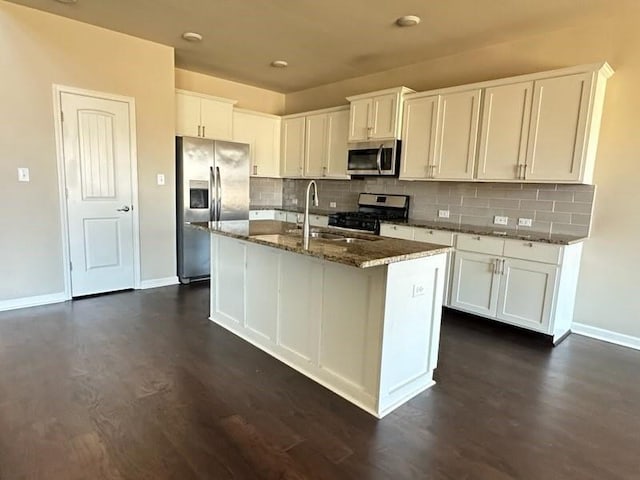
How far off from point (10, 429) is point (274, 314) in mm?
1548

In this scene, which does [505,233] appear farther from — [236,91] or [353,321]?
[236,91]

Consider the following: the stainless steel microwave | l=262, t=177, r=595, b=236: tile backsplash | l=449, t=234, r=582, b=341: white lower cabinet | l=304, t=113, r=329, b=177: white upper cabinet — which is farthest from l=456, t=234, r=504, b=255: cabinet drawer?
l=304, t=113, r=329, b=177: white upper cabinet

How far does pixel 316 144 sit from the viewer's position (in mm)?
5367

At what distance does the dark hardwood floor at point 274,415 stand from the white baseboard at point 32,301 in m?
0.60

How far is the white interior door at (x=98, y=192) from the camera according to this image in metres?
3.75

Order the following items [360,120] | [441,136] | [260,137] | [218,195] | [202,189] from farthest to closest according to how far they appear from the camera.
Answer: [260,137], [218,195], [202,189], [360,120], [441,136]

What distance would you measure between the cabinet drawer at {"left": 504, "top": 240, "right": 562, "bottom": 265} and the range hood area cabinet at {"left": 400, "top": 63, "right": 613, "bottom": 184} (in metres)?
0.59

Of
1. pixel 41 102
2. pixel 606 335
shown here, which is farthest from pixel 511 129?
pixel 41 102

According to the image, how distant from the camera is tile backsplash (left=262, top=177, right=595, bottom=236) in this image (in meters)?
3.38

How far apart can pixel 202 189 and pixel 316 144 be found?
5.73 feet

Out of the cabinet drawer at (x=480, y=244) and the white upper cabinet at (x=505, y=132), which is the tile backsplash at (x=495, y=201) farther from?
the cabinet drawer at (x=480, y=244)

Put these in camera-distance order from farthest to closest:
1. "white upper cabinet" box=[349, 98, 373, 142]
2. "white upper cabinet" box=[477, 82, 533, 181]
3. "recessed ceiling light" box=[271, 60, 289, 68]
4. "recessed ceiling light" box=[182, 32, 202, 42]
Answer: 1. "recessed ceiling light" box=[271, 60, 289, 68]
2. "white upper cabinet" box=[349, 98, 373, 142]
3. "recessed ceiling light" box=[182, 32, 202, 42]
4. "white upper cabinet" box=[477, 82, 533, 181]

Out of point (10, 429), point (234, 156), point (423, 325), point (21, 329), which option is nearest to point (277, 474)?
point (423, 325)

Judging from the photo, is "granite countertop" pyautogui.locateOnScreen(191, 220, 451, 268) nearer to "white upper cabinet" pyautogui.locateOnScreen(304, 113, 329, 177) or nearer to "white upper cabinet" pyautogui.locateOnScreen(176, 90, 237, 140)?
"white upper cabinet" pyautogui.locateOnScreen(176, 90, 237, 140)
